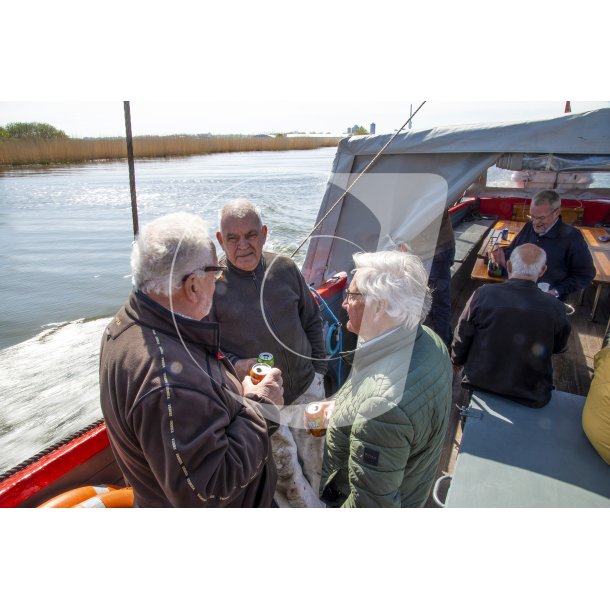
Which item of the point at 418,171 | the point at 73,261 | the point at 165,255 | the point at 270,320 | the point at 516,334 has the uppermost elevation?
the point at 418,171

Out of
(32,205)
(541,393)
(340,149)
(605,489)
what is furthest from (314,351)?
(32,205)

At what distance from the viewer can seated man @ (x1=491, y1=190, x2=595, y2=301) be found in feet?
10.00

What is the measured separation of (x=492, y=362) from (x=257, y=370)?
58.9 inches

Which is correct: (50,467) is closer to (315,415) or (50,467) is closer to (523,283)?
(315,415)

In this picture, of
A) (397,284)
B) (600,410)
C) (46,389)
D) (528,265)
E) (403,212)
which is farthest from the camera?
(46,389)

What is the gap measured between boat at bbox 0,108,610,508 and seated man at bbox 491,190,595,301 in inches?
11.1

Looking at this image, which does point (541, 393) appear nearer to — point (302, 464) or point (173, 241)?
point (302, 464)

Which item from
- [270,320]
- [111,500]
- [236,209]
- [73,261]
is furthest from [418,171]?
[73,261]

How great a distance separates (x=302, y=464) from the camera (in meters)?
2.16

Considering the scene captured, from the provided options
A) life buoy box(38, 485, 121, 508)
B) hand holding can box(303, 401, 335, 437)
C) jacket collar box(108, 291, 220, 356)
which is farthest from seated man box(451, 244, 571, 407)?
life buoy box(38, 485, 121, 508)

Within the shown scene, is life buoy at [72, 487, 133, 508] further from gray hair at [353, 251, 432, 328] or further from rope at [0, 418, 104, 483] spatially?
gray hair at [353, 251, 432, 328]

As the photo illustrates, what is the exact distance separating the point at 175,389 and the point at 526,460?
1.83 metres

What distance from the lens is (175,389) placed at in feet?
3.34

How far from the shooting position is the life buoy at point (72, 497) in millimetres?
1546
